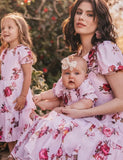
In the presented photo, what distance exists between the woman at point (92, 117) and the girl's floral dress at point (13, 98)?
0.93 meters

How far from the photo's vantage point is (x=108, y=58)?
7.04 ft

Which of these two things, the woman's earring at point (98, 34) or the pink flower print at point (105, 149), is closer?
the pink flower print at point (105, 149)

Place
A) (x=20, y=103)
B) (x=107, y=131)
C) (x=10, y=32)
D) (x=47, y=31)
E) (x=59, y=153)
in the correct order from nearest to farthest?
(x=59, y=153), (x=107, y=131), (x=20, y=103), (x=10, y=32), (x=47, y=31)

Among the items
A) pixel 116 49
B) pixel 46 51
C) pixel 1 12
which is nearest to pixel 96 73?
pixel 116 49

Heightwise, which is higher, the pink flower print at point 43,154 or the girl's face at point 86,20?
the girl's face at point 86,20

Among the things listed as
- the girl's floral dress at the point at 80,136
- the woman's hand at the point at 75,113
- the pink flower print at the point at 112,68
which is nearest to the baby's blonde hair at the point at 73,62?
the girl's floral dress at the point at 80,136

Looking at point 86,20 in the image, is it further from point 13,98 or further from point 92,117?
point 13,98

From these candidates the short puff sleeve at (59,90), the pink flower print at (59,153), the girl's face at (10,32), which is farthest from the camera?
the girl's face at (10,32)

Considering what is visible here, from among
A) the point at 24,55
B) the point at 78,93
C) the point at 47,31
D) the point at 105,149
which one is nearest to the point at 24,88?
the point at 24,55

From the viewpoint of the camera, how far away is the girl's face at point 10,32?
3.25 m

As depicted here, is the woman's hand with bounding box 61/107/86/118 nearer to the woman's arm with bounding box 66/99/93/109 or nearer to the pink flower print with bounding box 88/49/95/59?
the woman's arm with bounding box 66/99/93/109

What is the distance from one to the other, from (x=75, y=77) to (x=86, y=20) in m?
0.43

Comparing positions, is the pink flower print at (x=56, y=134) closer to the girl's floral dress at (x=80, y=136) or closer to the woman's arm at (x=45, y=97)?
the girl's floral dress at (x=80, y=136)

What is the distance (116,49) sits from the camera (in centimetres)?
222
